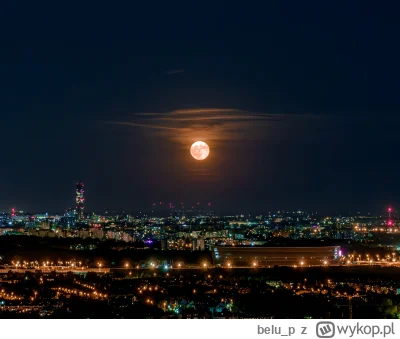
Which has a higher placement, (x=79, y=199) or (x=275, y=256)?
(x=79, y=199)

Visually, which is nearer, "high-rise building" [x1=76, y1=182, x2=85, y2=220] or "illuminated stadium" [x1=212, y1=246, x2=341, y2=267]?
"illuminated stadium" [x1=212, y1=246, x2=341, y2=267]

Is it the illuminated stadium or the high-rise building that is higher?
the high-rise building

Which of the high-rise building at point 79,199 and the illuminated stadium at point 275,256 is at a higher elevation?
the high-rise building at point 79,199

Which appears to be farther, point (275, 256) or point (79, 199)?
point (79, 199)

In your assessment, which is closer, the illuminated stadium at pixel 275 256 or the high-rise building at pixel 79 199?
the illuminated stadium at pixel 275 256
